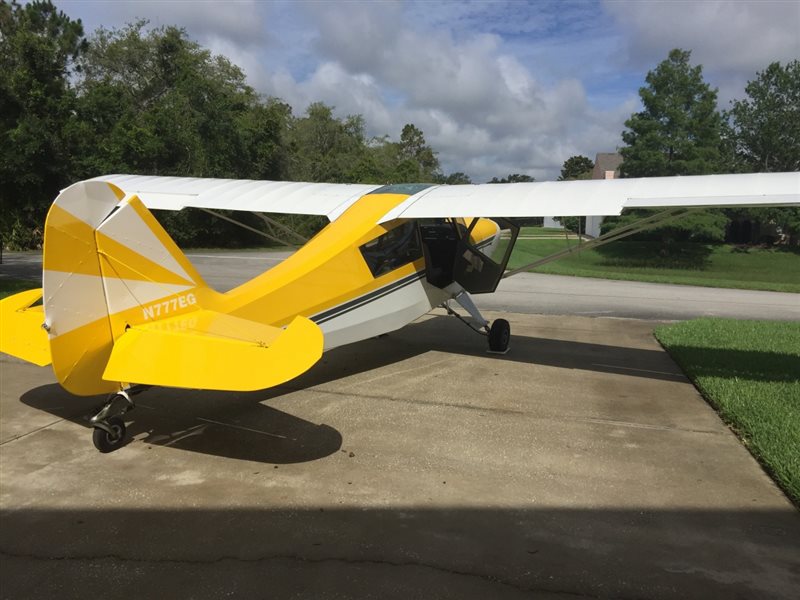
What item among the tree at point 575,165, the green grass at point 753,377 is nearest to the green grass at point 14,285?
the green grass at point 753,377

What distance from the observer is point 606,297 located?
1521 centimetres

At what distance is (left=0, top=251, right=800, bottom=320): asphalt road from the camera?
12.7 m

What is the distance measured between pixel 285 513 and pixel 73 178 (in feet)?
41.4

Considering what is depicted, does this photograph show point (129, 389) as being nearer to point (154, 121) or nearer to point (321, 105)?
point (154, 121)

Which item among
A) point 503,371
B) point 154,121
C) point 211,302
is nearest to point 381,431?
point 211,302

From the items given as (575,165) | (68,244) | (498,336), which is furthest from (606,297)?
(575,165)

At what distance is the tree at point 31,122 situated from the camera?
460 inches

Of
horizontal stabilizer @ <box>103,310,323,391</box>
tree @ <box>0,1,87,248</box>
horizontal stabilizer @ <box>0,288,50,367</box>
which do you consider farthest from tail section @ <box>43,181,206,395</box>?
tree @ <box>0,1,87,248</box>

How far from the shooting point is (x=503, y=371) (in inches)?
288

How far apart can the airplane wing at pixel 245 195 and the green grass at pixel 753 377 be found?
16.9 feet

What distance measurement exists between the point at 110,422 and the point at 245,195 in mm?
4044

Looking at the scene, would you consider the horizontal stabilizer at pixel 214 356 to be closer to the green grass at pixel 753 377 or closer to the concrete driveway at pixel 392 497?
the concrete driveway at pixel 392 497

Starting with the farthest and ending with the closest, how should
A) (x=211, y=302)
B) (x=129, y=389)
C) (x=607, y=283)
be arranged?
(x=607, y=283) < (x=211, y=302) < (x=129, y=389)

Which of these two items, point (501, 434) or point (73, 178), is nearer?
point (501, 434)
